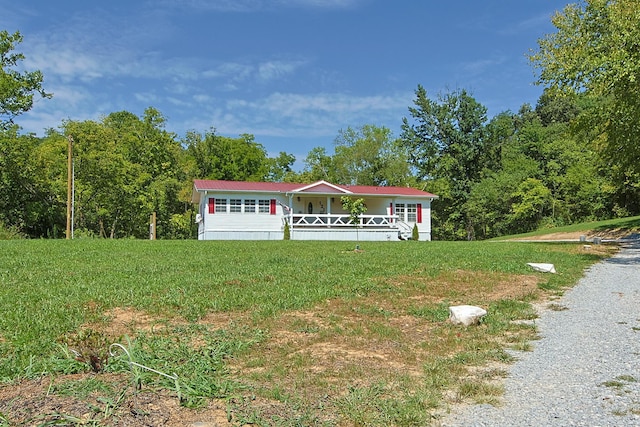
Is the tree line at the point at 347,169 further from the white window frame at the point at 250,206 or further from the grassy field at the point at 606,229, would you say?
the white window frame at the point at 250,206

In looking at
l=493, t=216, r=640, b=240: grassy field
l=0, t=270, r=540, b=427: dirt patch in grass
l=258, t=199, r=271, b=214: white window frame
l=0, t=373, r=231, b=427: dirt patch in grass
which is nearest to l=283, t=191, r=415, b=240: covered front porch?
l=258, t=199, r=271, b=214: white window frame

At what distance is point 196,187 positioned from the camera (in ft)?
88.5

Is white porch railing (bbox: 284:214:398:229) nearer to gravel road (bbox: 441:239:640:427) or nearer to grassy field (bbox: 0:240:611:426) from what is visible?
grassy field (bbox: 0:240:611:426)

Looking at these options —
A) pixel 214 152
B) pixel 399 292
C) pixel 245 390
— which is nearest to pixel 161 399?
pixel 245 390

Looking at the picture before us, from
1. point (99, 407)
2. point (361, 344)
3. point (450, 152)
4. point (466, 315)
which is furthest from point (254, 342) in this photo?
point (450, 152)

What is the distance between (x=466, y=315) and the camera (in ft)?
19.7

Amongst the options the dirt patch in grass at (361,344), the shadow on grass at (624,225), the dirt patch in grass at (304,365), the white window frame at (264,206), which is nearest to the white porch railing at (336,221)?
the white window frame at (264,206)

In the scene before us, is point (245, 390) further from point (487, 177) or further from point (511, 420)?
point (487, 177)

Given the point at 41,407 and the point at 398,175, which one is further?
the point at 398,175

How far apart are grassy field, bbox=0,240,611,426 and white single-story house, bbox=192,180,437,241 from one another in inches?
667

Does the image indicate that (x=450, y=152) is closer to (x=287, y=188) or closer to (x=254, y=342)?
(x=287, y=188)

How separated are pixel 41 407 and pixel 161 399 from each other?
707 millimetres

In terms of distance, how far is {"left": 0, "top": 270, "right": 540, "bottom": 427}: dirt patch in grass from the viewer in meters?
3.02

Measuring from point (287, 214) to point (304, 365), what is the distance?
24.3 metres
